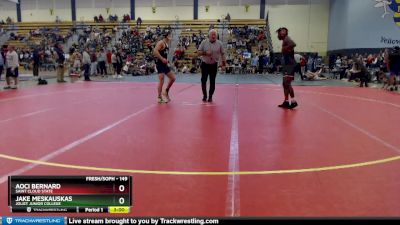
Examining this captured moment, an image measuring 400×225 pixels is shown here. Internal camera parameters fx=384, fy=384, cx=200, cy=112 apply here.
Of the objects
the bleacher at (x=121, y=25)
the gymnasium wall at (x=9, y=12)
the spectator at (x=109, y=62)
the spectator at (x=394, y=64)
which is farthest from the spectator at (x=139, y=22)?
the spectator at (x=394, y=64)

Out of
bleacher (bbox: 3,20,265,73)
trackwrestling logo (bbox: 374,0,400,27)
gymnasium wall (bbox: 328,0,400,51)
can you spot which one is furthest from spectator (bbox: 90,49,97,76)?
trackwrestling logo (bbox: 374,0,400,27)

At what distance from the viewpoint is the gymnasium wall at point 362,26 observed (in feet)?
72.7

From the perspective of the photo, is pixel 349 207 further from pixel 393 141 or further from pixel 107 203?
pixel 393 141

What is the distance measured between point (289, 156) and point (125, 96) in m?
7.56

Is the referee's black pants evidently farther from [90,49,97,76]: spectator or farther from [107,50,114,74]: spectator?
[107,50,114,74]: spectator

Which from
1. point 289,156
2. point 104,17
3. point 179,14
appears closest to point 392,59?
point 289,156

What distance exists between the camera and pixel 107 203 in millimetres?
2514

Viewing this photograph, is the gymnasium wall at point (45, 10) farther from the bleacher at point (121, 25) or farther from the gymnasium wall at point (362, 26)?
the gymnasium wall at point (362, 26)
